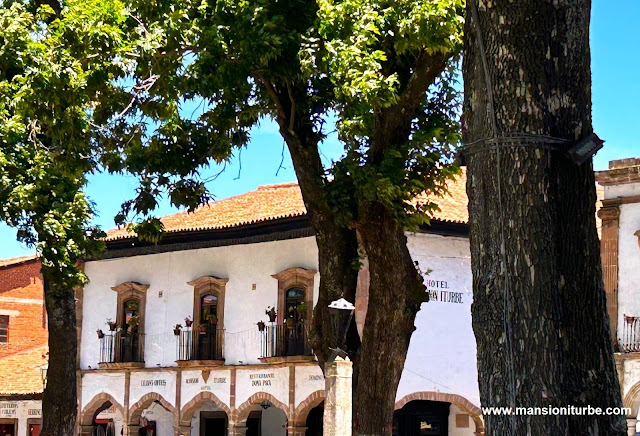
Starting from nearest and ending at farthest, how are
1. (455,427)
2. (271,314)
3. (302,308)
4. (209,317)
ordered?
1. (302,308)
2. (271,314)
3. (455,427)
4. (209,317)

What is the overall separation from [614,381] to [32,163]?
13932 mm

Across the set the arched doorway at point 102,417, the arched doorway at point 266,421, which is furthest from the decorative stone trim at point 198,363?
the arched doorway at point 102,417

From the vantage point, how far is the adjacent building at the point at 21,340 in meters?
36.6

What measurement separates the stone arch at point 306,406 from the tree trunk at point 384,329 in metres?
14.1

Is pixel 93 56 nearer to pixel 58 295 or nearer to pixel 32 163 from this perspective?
pixel 32 163

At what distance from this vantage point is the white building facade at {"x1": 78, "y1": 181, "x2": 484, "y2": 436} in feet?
90.9

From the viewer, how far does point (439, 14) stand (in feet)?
43.4

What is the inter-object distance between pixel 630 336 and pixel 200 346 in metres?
11.4

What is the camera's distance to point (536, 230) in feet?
19.8

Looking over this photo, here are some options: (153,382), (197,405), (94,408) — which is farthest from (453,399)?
(94,408)

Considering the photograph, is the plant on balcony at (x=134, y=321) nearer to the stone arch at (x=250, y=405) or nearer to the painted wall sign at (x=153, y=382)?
the painted wall sign at (x=153, y=382)

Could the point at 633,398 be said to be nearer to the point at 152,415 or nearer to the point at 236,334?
the point at 236,334

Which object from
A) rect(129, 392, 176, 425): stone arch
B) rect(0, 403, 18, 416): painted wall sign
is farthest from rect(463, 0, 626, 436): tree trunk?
rect(0, 403, 18, 416): painted wall sign

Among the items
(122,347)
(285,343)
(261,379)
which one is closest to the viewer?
(285,343)
